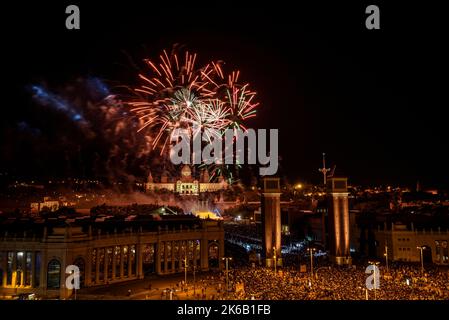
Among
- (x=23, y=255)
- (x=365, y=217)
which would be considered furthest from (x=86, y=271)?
(x=365, y=217)

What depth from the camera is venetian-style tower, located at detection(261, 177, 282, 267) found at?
63969 millimetres

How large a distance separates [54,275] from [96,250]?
5888 mm

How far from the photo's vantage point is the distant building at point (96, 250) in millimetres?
45094

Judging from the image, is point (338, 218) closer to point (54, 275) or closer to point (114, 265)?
point (114, 265)

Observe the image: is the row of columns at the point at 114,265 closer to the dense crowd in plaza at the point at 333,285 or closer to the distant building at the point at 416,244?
the dense crowd in plaza at the point at 333,285

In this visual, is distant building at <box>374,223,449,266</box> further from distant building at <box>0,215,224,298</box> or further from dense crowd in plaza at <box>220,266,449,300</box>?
distant building at <box>0,215,224,298</box>

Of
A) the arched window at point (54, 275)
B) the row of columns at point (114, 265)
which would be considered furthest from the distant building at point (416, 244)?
the arched window at point (54, 275)

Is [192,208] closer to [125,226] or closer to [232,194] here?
[232,194]

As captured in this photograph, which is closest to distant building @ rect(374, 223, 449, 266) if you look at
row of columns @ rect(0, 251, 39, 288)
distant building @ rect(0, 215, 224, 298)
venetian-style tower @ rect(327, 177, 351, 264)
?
venetian-style tower @ rect(327, 177, 351, 264)

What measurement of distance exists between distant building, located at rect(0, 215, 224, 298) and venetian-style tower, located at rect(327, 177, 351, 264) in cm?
1780

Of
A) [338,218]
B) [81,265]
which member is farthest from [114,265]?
[338,218]

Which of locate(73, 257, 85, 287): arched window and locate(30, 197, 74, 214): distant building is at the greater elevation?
locate(30, 197, 74, 214): distant building

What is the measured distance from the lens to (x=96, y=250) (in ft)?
163

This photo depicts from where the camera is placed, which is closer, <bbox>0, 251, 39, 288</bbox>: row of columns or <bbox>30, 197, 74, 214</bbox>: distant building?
<bbox>0, 251, 39, 288</bbox>: row of columns
